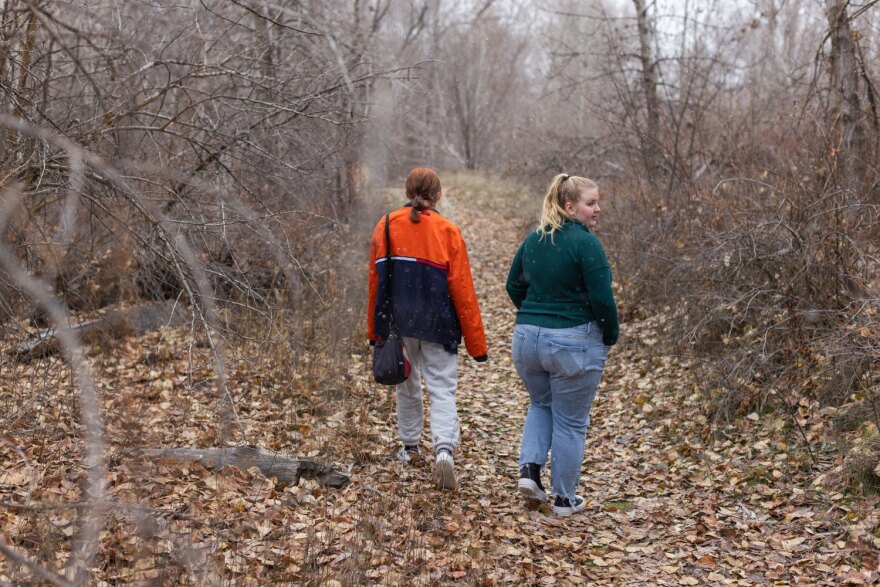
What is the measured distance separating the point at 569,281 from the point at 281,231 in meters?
4.26

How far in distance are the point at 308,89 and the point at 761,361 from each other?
4819 mm

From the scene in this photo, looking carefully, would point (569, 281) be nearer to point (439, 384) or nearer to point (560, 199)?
point (560, 199)

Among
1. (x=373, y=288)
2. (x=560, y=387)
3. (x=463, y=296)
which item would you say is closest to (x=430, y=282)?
(x=463, y=296)

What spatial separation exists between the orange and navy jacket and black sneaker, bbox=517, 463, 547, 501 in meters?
0.76

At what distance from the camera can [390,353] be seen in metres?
5.20

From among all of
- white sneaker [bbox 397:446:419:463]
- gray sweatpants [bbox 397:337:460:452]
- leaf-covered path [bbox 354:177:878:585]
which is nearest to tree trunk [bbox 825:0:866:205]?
leaf-covered path [bbox 354:177:878:585]

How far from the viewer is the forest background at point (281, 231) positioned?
4793 millimetres

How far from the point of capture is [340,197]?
37.4 feet

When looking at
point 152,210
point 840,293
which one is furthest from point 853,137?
point 152,210

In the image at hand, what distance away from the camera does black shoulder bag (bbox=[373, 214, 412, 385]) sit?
5168mm

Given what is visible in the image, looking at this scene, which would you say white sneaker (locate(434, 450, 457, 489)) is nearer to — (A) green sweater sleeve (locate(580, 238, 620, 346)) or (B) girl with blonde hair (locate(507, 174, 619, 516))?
(B) girl with blonde hair (locate(507, 174, 619, 516))

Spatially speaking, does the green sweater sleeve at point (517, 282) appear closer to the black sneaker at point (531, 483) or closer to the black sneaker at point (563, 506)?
the black sneaker at point (531, 483)

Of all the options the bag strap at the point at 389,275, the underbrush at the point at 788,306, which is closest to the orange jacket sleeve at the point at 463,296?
the bag strap at the point at 389,275

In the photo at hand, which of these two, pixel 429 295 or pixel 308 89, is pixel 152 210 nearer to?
pixel 429 295
